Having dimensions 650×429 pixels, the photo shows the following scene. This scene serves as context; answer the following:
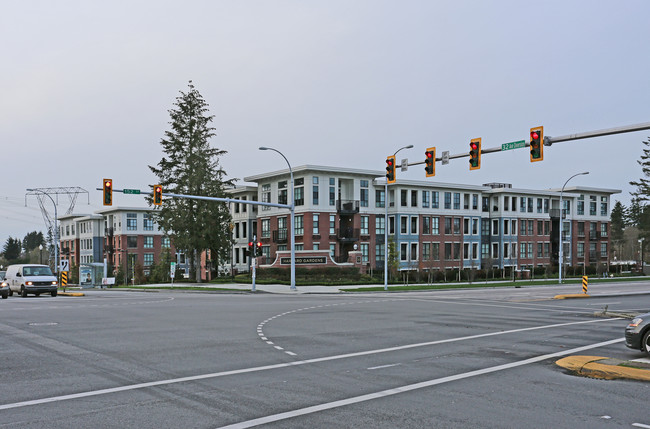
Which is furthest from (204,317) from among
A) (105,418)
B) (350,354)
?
(105,418)

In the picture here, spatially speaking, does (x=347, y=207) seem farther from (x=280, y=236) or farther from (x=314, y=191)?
(x=280, y=236)

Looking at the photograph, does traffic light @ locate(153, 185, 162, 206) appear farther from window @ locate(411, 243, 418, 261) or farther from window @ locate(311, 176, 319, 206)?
window @ locate(411, 243, 418, 261)

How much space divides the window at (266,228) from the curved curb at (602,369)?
60.5m

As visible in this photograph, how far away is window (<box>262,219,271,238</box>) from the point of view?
7112cm

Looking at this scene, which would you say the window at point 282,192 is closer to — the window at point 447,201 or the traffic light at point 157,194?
the window at point 447,201

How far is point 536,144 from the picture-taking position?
21.5 metres

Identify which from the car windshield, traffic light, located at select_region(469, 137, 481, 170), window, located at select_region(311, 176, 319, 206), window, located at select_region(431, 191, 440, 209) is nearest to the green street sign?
traffic light, located at select_region(469, 137, 481, 170)

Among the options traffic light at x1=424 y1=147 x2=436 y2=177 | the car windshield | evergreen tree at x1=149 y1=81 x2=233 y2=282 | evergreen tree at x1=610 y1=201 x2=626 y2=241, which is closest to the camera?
traffic light at x1=424 y1=147 x2=436 y2=177

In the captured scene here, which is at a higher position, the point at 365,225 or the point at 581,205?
the point at 581,205

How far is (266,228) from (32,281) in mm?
37533

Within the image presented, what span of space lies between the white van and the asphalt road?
57.0ft

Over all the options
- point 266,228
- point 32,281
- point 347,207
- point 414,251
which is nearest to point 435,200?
point 414,251

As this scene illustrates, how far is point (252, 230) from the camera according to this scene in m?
78.7

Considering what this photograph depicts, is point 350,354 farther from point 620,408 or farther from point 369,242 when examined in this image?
point 369,242
